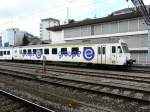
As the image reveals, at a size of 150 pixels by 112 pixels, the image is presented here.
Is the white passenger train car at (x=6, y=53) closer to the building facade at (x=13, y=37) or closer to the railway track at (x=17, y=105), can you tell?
the railway track at (x=17, y=105)

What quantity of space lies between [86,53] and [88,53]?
343 millimetres

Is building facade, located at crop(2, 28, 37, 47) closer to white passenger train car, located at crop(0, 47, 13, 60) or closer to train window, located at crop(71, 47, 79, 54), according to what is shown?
white passenger train car, located at crop(0, 47, 13, 60)

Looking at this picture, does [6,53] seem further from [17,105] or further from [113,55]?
[17,105]

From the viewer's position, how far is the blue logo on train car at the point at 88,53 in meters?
25.8

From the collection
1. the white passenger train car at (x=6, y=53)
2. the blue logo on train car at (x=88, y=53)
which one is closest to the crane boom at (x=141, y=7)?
the blue logo on train car at (x=88, y=53)

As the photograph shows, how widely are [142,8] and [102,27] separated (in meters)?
14.3

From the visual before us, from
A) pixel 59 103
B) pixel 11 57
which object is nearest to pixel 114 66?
pixel 59 103

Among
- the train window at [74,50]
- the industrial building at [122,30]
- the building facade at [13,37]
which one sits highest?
the building facade at [13,37]

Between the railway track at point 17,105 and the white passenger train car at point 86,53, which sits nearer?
the railway track at point 17,105

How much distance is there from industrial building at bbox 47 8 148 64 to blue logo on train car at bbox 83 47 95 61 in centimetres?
482

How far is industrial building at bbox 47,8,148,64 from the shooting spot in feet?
121

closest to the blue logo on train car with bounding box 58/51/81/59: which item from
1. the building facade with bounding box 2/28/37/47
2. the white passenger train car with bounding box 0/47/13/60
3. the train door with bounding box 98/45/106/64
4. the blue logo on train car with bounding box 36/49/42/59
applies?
the train door with bounding box 98/45/106/64

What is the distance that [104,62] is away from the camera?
24547 millimetres

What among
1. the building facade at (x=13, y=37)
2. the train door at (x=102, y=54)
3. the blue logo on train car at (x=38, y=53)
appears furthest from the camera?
the building facade at (x=13, y=37)
